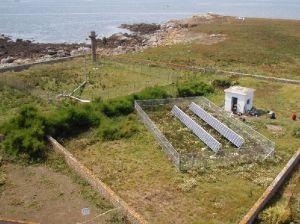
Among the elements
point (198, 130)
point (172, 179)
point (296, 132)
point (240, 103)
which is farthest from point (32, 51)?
point (172, 179)

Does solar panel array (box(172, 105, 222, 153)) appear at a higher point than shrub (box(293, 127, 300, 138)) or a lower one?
higher

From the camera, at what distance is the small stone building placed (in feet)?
93.7

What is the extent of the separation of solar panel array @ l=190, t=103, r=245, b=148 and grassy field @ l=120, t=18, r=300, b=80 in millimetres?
16065

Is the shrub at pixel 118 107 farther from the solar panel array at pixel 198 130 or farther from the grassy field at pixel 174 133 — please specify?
the solar panel array at pixel 198 130

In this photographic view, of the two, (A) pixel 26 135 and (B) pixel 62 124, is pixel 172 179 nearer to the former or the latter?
(A) pixel 26 135

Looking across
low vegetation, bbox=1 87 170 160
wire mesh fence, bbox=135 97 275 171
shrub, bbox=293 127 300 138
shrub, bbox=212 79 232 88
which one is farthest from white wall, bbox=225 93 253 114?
low vegetation, bbox=1 87 170 160

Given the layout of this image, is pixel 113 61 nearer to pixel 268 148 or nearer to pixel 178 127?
pixel 178 127

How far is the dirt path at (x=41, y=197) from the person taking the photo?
16922 mm

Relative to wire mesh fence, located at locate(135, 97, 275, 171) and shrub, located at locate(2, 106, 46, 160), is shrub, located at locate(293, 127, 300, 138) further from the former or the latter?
shrub, located at locate(2, 106, 46, 160)

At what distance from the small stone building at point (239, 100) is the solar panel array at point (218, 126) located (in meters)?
2.45

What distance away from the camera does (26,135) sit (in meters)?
22.5

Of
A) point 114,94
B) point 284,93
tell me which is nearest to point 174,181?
point 114,94

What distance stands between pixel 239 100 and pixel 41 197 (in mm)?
15907

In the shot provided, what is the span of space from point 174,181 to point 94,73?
2419 cm
